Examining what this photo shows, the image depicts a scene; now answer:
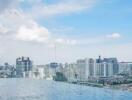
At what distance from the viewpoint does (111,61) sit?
646 ft

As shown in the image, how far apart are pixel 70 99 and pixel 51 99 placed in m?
3.64

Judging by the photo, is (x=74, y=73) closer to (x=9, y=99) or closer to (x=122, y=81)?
(x=122, y=81)

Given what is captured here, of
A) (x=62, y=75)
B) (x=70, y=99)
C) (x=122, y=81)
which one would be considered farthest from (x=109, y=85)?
(x=70, y=99)

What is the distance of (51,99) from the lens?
70875 millimetres

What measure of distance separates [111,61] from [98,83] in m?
55.0

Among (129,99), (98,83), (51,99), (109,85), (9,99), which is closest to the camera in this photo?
(9,99)

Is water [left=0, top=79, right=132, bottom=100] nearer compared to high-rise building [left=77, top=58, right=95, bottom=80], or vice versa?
water [left=0, top=79, right=132, bottom=100]

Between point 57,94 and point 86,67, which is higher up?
point 86,67

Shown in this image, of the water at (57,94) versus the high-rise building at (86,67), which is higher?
the high-rise building at (86,67)

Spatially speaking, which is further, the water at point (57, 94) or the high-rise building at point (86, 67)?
the high-rise building at point (86, 67)

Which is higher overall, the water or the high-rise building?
the high-rise building

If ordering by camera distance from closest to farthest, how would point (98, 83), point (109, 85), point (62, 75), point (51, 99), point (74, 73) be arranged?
1. point (51, 99)
2. point (109, 85)
3. point (98, 83)
4. point (62, 75)
5. point (74, 73)

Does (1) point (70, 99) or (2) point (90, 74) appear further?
(2) point (90, 74)

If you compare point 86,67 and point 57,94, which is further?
point 86,67
